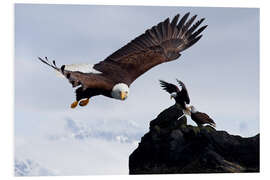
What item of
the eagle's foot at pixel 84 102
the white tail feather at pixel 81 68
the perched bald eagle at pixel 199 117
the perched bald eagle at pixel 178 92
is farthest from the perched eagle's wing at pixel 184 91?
the eagle's foot at pixel 84 102

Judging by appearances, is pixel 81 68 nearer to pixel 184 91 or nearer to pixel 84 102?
pixel 84 102

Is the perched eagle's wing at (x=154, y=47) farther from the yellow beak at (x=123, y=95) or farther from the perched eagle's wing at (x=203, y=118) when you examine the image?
the perched eagle's wing at (x=203, y=118)

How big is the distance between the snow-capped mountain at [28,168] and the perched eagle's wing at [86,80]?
0.96 m

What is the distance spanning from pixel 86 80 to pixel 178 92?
1.10 m

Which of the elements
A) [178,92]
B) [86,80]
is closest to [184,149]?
[178,92]

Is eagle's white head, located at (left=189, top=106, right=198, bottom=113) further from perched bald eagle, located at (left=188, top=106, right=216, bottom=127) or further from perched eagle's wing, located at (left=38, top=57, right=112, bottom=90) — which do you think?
perched eagle's wing, located at (left=38, top=57, right=112, bottom=90)

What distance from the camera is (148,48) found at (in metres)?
A: 6.63

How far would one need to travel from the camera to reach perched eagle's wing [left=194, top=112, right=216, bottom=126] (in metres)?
6.46

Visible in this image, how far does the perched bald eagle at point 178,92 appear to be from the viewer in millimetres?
6434

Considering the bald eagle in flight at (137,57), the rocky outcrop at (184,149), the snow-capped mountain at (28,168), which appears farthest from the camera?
the rocky outcrop at (184,149)

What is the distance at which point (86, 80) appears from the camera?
233 inches
